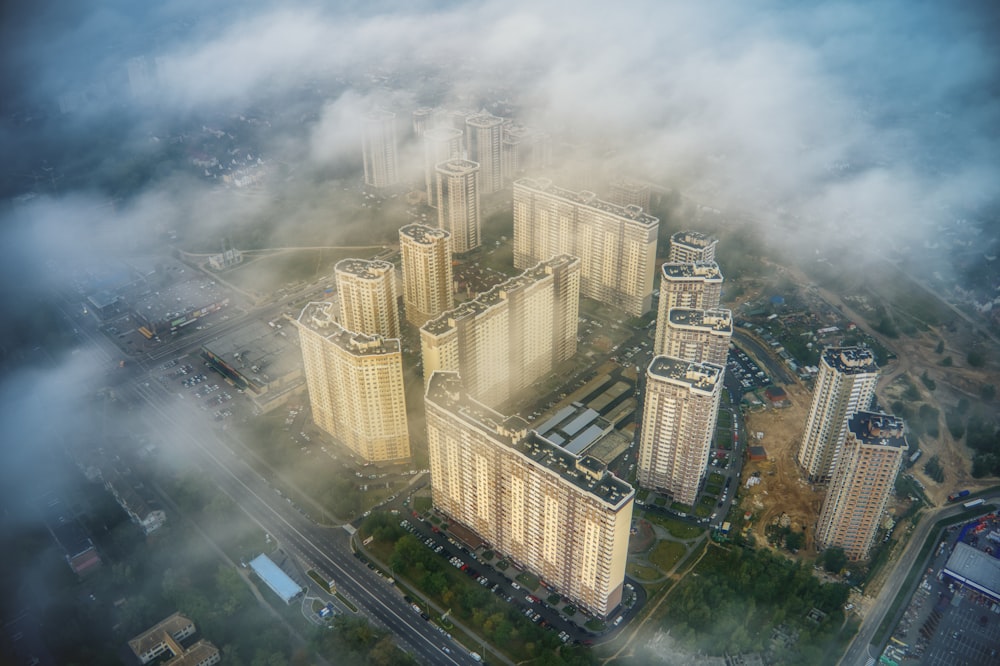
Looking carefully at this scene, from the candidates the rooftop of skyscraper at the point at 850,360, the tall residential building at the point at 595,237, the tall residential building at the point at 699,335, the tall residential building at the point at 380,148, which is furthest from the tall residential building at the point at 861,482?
the tall residential building at the point at 380,148

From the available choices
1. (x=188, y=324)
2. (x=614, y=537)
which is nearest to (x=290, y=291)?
(x=188, y=324)

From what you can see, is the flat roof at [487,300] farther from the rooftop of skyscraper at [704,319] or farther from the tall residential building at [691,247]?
the tall residential building at [691,247]

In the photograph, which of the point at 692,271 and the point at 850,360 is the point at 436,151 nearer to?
the point at 692,271

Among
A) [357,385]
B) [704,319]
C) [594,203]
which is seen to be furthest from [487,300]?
[594,203]

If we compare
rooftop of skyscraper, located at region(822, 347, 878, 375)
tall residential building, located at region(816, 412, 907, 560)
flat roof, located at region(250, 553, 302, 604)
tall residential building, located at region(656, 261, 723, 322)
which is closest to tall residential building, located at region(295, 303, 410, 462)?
flat roof, located at region(250, 553, 302, 604)

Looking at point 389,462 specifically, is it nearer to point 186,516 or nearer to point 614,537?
point 186,516

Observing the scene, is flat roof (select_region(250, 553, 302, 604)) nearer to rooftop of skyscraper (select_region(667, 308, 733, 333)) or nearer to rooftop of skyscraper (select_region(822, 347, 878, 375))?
rooftop of skyscraper (select_region(667, 308, 733, 333))
